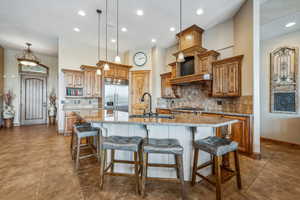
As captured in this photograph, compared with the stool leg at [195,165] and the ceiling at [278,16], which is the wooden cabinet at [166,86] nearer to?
the ceiling at [278,16]

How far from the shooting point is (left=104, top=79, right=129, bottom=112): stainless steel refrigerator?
16.5 feet

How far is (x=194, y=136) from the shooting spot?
190 centimetres

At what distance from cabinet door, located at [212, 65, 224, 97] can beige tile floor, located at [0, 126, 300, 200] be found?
1.60 metres

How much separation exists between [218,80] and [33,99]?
8068 millimetres

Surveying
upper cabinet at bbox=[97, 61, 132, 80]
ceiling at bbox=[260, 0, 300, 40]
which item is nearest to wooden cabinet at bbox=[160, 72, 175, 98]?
upper cabinet at bbox=[97, 61, 132, 80]

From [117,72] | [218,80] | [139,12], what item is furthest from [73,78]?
[218,80]

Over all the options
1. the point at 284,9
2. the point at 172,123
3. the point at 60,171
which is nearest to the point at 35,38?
the point at 60,171

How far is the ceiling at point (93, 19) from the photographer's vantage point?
3.14 meters

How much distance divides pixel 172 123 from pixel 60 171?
6.86 feet

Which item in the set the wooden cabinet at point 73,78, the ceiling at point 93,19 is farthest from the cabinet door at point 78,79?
the ceiling at point 93,19

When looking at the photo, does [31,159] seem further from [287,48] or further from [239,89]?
[287,48]

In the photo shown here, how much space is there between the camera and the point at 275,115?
3.89m

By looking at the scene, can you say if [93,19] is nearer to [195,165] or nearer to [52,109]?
[195,165]

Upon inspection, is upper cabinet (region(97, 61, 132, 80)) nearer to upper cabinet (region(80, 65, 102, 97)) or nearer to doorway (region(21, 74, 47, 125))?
upper cabinet (region(80, 65, 102, 97))
